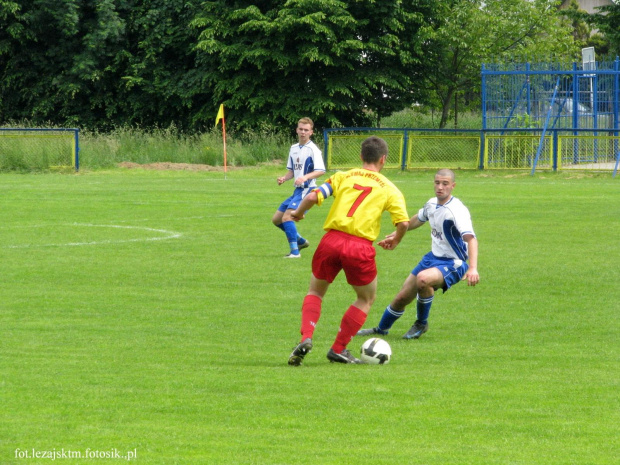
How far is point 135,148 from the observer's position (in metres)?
38.7

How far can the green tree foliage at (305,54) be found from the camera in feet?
142

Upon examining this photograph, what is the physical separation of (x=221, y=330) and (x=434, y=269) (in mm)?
1931

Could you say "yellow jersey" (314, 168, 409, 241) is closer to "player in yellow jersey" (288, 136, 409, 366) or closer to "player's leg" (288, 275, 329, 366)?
"player in yellow jersey" (288, 136, 409, 366)

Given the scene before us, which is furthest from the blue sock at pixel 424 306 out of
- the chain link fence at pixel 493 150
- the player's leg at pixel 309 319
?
the chain link fence at pixel 493 150

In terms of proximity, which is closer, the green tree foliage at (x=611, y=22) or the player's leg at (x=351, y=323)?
the player's leg at (x=351, y=323)

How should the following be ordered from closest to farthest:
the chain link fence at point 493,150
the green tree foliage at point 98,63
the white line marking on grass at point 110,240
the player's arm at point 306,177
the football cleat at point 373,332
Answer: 1. the football cleat at point 373,332
2. the player's arm at point 306,177
3. the white line marking on grass at point 110,240
4. the chain link fence at point 493,150
5. the green tree foliage at point 98,63

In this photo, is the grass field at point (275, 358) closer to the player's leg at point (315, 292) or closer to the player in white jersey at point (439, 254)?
the player's leg at point (315, 292)

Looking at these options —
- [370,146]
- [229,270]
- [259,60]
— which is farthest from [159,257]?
[259,60]

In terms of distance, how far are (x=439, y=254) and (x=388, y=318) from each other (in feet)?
2.35

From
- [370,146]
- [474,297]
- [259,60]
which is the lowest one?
[474,297]

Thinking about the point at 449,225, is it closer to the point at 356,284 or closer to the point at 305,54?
the point at 356,284

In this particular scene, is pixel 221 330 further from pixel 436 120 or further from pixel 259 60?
pixel 436 120

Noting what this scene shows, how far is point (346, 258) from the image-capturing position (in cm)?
738

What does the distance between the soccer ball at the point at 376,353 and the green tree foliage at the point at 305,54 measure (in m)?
35.6
